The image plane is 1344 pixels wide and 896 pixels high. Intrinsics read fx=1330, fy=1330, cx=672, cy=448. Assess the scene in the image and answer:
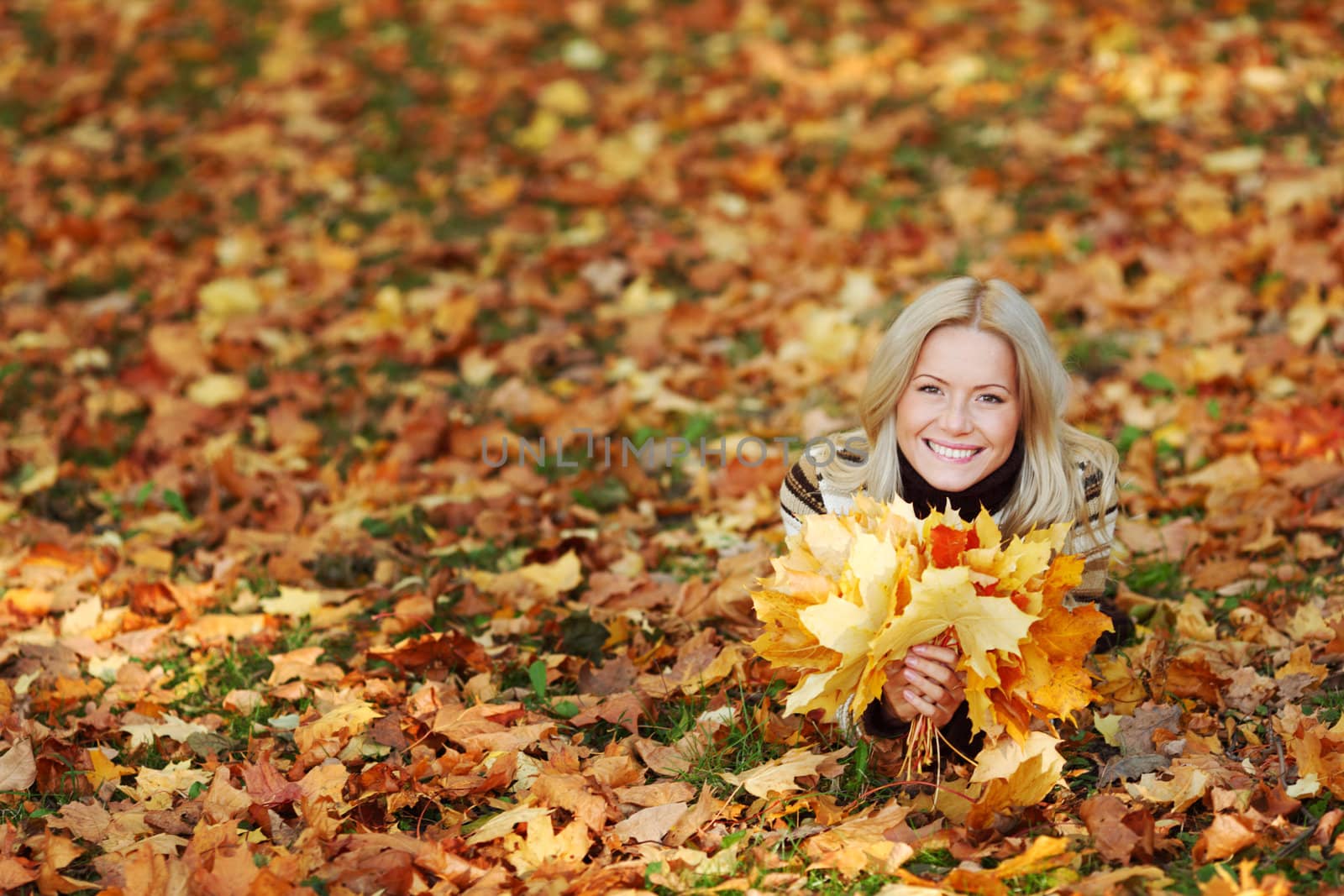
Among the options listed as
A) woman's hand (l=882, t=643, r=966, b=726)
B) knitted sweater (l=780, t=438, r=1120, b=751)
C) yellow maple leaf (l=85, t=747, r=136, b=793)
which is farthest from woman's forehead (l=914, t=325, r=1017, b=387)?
yellow maple leaf (l=85, t=747, r=136, b=793)

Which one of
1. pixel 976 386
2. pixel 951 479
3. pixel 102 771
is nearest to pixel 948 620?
pixel 951 479

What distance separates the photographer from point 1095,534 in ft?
9.82

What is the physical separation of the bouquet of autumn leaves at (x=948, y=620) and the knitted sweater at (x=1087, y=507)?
0.38 meters

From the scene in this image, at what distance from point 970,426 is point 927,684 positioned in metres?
0.58

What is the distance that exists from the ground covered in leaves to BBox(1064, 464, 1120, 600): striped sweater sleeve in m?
0.19

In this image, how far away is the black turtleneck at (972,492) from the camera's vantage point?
285 centimetres

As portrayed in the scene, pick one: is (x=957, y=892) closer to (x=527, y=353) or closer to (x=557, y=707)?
(x=557, y=707)

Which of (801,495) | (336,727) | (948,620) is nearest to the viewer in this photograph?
(948,620)

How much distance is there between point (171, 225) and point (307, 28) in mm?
2088

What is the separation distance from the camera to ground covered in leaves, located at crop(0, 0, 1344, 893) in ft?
8.54

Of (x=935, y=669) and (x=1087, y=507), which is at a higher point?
(x=1087, y=507)

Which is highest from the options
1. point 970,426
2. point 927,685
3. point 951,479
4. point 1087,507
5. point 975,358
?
point 975,358

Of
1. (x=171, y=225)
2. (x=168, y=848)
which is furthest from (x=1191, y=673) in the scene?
(x=171, y=225)

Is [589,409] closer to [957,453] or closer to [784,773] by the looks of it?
[957,453]
